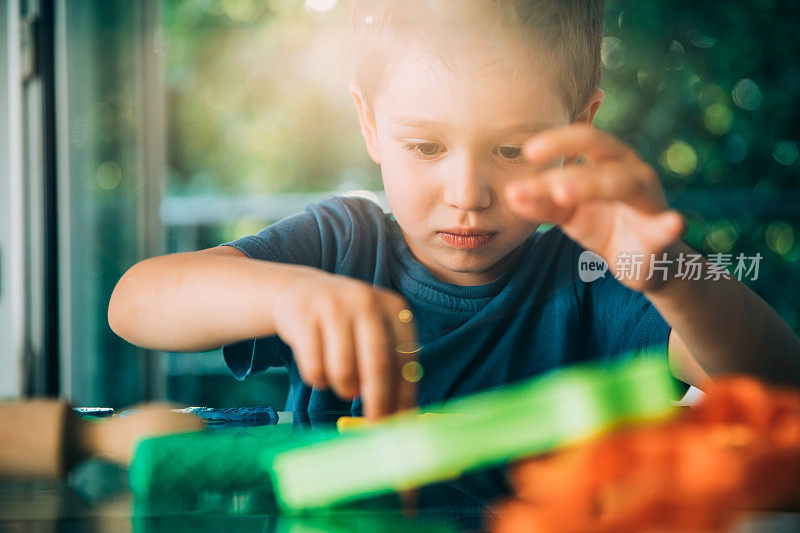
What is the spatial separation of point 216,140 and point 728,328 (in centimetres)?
32

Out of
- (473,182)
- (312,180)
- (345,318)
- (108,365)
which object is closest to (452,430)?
(345,318)

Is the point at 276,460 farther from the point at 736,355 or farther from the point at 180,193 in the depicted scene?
the point at 180,193

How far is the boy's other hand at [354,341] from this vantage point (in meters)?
0.17

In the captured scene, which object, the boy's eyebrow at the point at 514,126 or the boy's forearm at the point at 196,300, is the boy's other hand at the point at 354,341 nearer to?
the boy's forearm at the point at 196,300

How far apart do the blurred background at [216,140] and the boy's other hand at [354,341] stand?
20cm

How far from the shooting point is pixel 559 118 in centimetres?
31

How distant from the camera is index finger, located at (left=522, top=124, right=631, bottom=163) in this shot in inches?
7.4

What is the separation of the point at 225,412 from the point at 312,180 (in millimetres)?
165

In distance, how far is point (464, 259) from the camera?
13.5 inches

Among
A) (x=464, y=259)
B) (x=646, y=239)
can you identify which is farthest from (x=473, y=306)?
(x=646, y=239)

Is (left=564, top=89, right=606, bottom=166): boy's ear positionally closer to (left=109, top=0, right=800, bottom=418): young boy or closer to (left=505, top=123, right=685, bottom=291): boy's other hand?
(left=109, top=0, right=800, bottom=418): young boy

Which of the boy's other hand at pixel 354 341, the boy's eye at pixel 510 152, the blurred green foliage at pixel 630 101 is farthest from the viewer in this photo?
the blurred green foliage at pixel 630 101

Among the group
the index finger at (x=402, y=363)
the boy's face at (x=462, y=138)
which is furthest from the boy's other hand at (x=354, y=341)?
the boy's face at (x=462, y=138)

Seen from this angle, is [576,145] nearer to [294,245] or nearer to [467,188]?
[467,188]
